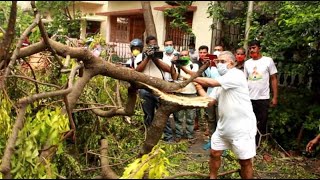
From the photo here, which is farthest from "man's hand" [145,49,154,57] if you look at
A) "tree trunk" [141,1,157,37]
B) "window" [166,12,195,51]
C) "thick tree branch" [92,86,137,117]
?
"window" [166,12,195,51]

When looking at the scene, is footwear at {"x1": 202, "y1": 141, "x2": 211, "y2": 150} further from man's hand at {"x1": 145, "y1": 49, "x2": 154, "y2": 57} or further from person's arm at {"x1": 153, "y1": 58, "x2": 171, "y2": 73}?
man's hand at {"x1": 145, "y1": 49, "x2": 154, "y2": 57}

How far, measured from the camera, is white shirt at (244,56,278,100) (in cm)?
581

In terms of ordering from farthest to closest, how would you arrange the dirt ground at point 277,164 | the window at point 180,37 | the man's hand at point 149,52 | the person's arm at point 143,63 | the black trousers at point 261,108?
the window at point 180,37
the black trousers at point 261,108
the person's arm at point 143,63
the man's hand at point 149,52
the dirt ground at point 277,164

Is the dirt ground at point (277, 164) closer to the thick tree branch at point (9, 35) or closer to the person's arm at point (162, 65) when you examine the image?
the person's arm at point (162, 65)

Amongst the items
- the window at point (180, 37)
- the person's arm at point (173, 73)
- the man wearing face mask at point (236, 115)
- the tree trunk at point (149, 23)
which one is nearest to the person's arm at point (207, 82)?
the man wearing face mask at point (236, 115)

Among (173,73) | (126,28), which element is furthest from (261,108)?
(126,28)

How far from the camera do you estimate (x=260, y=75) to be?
5.82 m

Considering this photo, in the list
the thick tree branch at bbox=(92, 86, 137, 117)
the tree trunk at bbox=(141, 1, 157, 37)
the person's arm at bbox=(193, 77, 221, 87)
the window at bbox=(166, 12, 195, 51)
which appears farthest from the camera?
the window at bbox=(166, 12, 195, 51)

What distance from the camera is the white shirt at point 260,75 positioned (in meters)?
5.81

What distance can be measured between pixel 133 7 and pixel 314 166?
41.3 ft

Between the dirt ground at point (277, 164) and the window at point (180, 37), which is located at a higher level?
the window at point (180, 37)

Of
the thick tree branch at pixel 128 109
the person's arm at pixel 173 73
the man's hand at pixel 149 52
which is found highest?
the man's hand at pixel 149 52

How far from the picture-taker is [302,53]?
6.78 meters

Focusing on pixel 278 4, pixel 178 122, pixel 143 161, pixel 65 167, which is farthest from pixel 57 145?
pixel 278 4
